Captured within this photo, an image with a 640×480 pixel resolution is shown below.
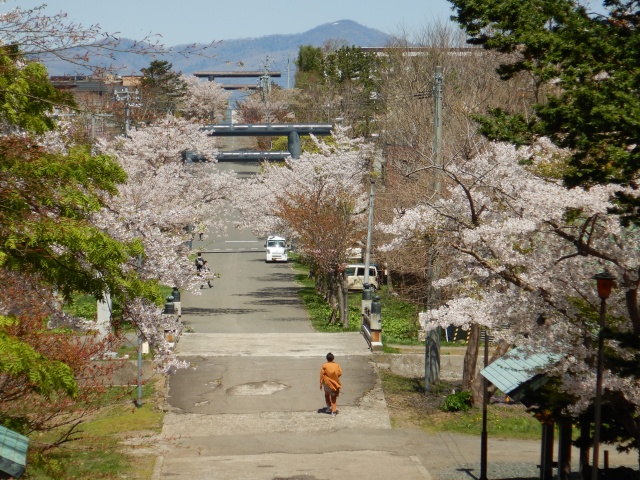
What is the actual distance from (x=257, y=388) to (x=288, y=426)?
3.28 m

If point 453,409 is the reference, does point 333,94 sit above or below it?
above

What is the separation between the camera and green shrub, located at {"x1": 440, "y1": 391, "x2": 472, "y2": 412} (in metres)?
21.2

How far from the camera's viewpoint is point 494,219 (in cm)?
1521

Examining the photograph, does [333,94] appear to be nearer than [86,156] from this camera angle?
No

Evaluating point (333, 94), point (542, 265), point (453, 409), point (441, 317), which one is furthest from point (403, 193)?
point (333, 94)

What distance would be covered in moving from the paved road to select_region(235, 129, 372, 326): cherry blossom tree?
154 inches

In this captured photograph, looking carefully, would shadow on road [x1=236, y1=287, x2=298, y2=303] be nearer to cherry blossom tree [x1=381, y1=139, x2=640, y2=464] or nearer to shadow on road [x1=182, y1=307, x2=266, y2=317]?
shadow on road [x1=182, y1=307, x2=266, y2=317]

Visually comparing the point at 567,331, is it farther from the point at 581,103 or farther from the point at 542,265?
the point at 581,103

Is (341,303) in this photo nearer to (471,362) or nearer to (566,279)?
(471,362)

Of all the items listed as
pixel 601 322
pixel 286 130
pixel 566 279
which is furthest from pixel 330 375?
pixel 286 130

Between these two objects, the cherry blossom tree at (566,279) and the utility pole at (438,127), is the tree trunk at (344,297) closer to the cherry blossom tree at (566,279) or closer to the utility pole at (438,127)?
the utility pole at (438,127)

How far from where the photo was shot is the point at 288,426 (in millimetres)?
19906

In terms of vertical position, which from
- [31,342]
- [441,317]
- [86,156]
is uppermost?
[86,156]

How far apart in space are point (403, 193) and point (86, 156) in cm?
2328
